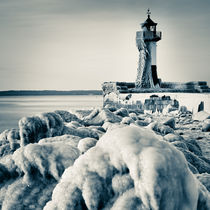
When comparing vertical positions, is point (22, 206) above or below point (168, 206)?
below

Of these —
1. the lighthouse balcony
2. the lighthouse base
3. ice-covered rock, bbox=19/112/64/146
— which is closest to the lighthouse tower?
the lighthouse balcony

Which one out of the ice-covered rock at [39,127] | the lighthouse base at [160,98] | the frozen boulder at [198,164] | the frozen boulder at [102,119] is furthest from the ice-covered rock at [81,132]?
the lighthouse base at [160,98]

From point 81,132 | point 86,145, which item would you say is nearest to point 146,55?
point 81,132

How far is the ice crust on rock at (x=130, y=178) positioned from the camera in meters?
2.30

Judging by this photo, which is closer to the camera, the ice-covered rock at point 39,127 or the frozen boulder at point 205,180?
the frozen boulder at point 205,180

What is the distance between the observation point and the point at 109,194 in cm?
246

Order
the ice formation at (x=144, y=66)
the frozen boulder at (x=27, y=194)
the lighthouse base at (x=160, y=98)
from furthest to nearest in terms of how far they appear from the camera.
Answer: the ice formation at (x=144, y=66) → the lighthouse base at (x=160, y=98) → the frozen boulder at (x=27, y=194)

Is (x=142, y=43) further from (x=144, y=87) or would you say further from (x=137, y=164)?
(x=137, y=164)

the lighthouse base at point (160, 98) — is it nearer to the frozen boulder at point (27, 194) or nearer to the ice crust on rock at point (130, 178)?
the frozen boulder at point (27, 194)

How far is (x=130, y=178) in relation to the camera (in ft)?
7.93

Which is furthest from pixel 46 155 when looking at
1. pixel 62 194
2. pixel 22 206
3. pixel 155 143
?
pixel 155 143

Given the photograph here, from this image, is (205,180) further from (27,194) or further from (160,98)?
(160,98)

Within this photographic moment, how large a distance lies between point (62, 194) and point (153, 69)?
22449mm

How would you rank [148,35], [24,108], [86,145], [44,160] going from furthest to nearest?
[24,108]
[148,35]
[86,145]
[44,160]
